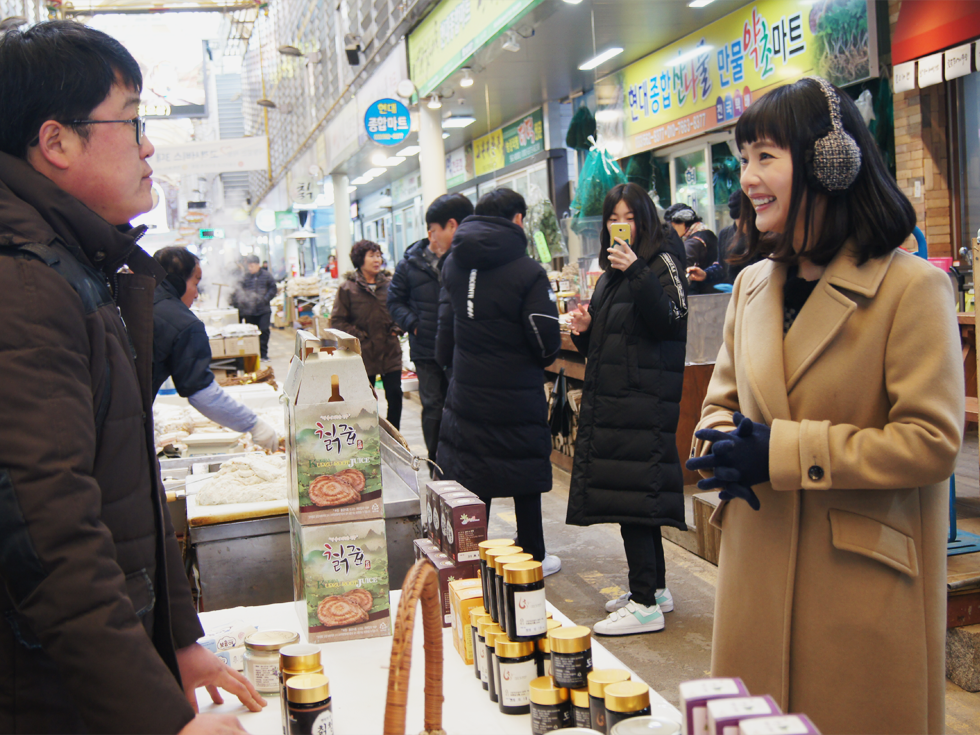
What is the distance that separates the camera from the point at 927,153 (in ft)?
20.9

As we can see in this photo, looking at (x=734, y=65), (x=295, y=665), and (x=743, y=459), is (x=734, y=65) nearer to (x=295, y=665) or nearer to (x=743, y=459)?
(x=743, y=459)

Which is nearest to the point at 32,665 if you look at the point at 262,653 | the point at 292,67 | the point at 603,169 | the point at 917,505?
the point at 262,653

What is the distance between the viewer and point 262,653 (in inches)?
65.6

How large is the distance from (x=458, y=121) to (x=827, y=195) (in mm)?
11718

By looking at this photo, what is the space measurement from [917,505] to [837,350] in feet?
1.05

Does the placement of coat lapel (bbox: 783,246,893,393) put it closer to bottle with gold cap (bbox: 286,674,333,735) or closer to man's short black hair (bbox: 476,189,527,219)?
bottle with gold cap (bbox: 286,674,333,735)

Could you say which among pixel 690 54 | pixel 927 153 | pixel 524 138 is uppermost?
pixel 524 138

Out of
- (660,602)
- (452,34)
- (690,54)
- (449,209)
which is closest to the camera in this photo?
(660,602)

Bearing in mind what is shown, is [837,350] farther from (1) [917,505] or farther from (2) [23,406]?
(2) [23,406]

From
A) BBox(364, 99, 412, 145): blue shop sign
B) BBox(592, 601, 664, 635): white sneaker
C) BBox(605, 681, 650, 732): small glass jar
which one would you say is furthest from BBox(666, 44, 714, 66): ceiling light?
BBox(605, 681, 650, 732): small glass jar

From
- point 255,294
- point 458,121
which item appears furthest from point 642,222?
point 255,294

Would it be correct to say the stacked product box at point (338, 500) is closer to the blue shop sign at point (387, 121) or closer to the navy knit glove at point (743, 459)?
the navy knit glove at point (743, 459)

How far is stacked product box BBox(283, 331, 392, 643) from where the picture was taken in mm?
1790

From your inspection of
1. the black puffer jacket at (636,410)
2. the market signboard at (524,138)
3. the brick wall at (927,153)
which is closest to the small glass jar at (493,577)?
the black puffer jacket at (636,410)
